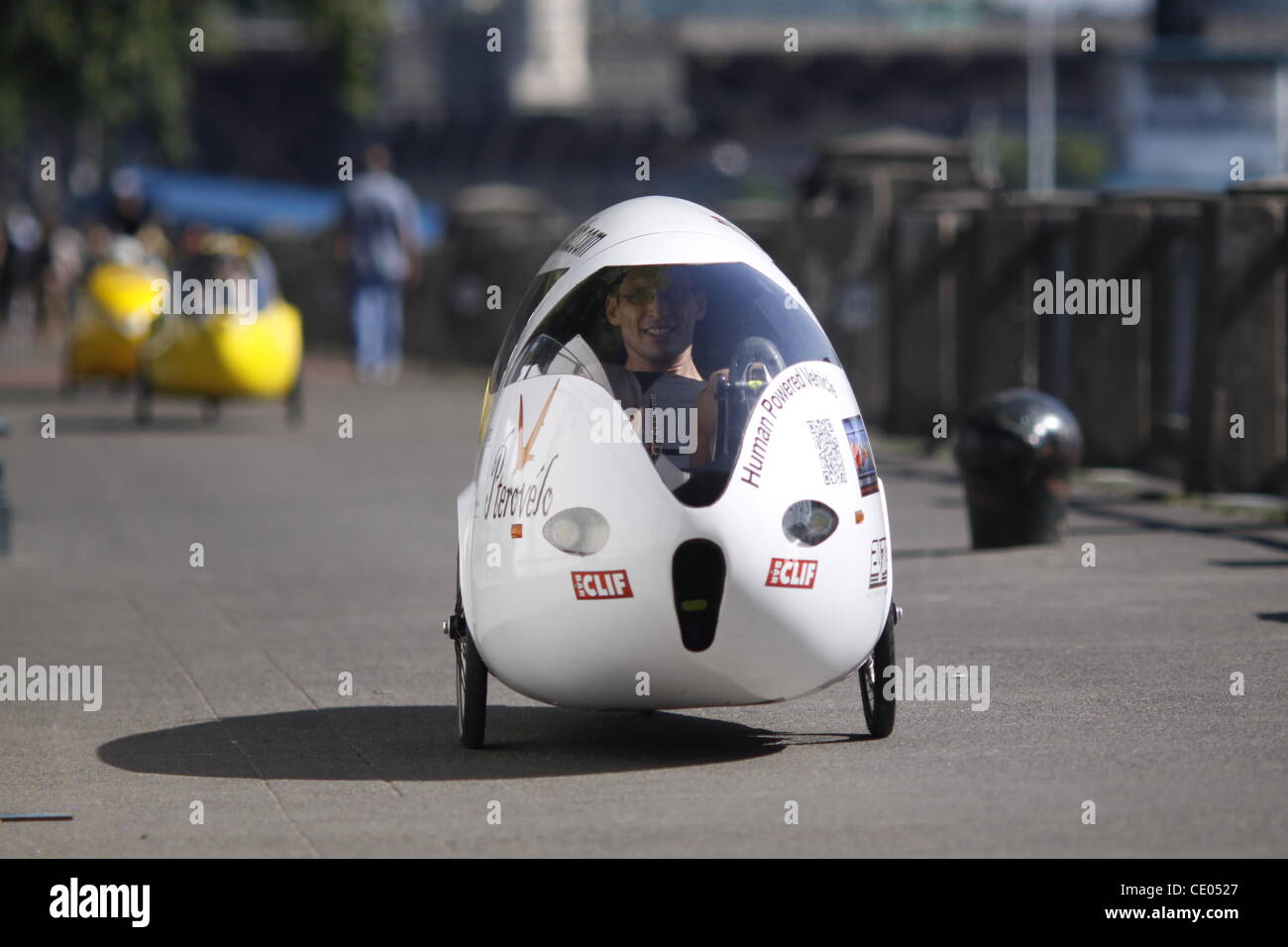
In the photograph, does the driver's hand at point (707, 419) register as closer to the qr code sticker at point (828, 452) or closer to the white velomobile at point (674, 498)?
the white velomobile at point (674, 498)

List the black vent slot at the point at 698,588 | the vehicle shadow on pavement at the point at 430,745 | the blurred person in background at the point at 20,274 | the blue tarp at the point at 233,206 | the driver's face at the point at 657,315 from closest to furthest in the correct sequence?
1. the black vent slot at the point at 698,588
2. the driver's face at the point at 657,315
3. the vehicle shadow on pavement at the point at 430,745
4. the blurred person in background at the point at 20,274
5. the blue tarp at the point at 233,206

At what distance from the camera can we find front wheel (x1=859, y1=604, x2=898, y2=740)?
25.4 feet

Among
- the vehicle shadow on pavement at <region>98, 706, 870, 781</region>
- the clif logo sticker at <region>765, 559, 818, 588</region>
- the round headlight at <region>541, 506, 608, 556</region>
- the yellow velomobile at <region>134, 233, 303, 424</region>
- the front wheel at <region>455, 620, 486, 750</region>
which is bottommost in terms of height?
the vehicle shadow on pavement at <region>98, 706, 870, 781</region>

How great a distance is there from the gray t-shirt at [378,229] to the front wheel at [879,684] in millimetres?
19796

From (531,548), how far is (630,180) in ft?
272

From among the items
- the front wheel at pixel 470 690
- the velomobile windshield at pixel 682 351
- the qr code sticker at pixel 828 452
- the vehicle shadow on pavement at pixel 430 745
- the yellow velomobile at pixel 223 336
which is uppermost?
the yellow velomobile at pixel 223 336

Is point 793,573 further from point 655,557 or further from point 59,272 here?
point 59,272

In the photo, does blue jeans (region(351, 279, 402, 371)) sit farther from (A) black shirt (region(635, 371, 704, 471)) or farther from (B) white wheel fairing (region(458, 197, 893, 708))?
(A) black shirt (region(635, 371, 704, 471))

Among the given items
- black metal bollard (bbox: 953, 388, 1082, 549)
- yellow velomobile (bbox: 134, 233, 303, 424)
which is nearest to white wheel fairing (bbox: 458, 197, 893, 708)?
black metal bollard (bbox: 953, 388, 1082, 549)

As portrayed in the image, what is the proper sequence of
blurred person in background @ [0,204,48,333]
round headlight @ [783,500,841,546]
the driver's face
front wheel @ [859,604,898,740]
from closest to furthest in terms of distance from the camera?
1. round headlight @ [783,500,841,546]
2. the driver's face
3. front wheel @ [859,604,898,740]
4. blurred person in background @ [0,204,48,333]

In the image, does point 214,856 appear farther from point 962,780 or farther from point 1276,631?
point 1276,631

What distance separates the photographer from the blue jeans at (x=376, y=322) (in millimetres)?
27453

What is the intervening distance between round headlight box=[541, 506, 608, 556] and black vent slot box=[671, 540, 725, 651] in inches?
9.3

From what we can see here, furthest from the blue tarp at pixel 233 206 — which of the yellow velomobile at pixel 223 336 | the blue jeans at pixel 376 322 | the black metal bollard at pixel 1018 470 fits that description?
the black metal bollard at pixel 1018 470
